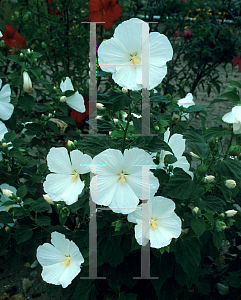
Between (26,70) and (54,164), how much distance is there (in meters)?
0.58

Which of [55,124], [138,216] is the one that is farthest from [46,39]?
[138,216]

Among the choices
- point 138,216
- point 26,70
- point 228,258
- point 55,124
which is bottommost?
point 228,258

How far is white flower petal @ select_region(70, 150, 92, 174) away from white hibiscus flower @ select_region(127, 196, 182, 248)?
0.20 metres

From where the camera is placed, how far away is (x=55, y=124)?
161cm

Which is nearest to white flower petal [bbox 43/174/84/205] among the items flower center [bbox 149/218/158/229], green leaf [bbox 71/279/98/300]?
flower center [bbox 149/218/158/229]

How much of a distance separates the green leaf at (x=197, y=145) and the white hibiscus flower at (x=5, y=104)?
77cm

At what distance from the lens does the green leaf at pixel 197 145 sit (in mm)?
1066

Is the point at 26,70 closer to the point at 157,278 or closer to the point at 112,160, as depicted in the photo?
the point at 112,160

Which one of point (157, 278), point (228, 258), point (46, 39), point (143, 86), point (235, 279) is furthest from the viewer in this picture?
point (46, 39)

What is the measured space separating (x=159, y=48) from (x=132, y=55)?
Result: 7 centimetres

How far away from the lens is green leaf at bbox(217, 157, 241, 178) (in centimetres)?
99

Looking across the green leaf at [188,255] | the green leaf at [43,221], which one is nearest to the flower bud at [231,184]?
the green leaf at [188,255]

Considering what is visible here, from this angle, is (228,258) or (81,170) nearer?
(81,170)

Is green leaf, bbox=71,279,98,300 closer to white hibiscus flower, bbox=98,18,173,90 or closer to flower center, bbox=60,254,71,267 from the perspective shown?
flower center, bbox=60,254,71,267
